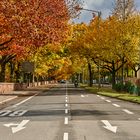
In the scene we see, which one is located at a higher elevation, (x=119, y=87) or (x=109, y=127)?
(x=119, y=87)

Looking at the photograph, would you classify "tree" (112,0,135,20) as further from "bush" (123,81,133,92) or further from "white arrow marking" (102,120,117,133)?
"white arrow marking" (102,120,117,133)

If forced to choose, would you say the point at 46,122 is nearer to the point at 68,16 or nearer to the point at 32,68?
the point at 68,16

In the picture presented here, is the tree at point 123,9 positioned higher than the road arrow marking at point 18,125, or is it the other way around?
the tree at point 123,9

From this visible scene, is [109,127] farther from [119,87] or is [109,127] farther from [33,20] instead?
[119,87]

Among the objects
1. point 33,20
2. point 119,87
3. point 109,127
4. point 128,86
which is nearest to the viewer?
point 109,127

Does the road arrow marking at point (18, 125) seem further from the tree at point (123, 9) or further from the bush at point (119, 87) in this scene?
the tree at point (123, 9)

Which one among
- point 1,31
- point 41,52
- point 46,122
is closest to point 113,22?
point 41,52

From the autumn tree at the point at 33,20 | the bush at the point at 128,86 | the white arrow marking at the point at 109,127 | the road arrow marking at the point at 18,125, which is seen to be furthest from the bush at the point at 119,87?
the road arrow marking at the point at 18,125

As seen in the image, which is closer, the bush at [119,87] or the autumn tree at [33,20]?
the autumn tree at [33,20]

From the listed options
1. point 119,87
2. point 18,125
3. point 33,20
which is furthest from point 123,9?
point 18,125

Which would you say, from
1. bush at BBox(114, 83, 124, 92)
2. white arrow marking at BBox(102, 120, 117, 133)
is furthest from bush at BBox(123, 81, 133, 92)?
white arrow marking at BBox(102, 120, 117, 133)

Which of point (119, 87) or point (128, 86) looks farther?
point (119, 87)

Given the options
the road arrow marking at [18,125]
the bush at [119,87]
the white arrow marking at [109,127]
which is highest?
the bush at [119,87]

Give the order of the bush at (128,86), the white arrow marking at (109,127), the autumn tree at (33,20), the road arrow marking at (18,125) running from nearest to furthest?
the white arrow marking at (109,127)
the road arrow marking at (18,125)
the autumn tree at (33,20)
the bush at (128,86)
